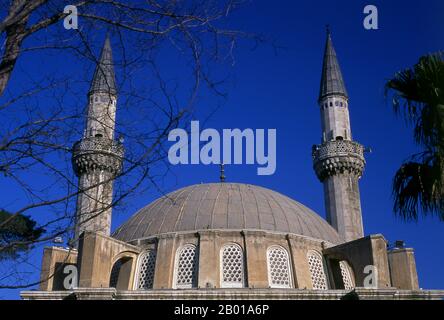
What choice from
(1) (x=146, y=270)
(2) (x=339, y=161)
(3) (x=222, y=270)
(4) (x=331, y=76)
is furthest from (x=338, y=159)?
(1) (x=146, y=270)

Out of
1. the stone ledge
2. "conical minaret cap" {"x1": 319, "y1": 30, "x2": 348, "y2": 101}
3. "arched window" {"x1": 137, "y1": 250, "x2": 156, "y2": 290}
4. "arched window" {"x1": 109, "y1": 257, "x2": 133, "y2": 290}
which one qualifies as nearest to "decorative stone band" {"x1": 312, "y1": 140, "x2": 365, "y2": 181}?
"conical minaret cap" {"x1": 319, "y1": 30, "x2": 348, "y2": 101}

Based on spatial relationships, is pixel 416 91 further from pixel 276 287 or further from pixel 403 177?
pixel 276 287

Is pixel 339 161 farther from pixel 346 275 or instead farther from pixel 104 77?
pixel 104 77

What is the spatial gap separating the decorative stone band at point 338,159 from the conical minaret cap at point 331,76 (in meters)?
3.37

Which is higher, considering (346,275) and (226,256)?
(226,256)

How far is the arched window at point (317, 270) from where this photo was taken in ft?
65.1

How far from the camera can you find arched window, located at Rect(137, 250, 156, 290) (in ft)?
63.8

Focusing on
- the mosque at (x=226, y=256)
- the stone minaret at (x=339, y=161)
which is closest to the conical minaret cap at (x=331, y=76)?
the stone minaret at (x=339, y=161)

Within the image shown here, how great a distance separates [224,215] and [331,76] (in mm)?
13340

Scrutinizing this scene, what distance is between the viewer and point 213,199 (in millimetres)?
22641

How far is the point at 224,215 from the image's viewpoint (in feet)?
69.8

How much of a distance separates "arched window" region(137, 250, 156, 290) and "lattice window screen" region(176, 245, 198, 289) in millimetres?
970

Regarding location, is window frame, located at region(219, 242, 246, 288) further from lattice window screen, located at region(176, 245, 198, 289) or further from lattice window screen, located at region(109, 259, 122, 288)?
lattice window screen, located at region(109, 259, 122, 288)
